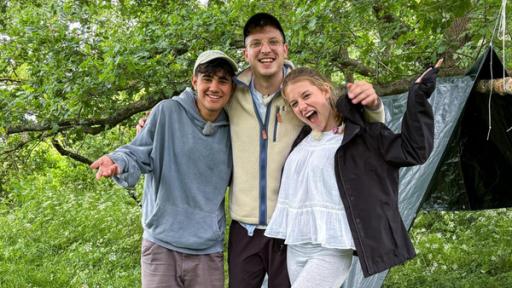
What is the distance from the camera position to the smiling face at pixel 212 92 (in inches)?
95.3

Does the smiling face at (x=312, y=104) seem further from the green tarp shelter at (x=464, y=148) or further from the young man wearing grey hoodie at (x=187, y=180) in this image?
the green tarp shelter at (x=464, y=148)

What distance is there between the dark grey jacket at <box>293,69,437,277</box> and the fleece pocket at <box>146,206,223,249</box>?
65 cm

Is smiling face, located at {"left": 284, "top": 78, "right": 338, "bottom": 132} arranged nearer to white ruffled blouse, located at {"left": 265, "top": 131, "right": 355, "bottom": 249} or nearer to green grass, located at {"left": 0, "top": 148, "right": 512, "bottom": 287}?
white ruffled blouse, located at {"left": 265, "top": 131, "right": 355, "bottom": 249}

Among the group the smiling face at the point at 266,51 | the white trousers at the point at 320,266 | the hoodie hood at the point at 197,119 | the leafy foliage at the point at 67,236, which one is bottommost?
the leafy foliage at the point at 67,236

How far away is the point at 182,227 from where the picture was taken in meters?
2.38

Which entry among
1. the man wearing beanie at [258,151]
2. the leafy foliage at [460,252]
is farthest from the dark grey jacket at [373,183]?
the leafy foliage at [460,252]

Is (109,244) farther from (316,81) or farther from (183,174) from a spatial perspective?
(316,81)

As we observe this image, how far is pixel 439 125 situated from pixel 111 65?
80.3 inches

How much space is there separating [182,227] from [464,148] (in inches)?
78.9

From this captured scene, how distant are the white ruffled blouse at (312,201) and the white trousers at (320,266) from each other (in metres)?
0.05

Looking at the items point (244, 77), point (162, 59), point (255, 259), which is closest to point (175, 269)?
point (255, 259)

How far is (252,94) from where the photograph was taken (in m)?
2.47

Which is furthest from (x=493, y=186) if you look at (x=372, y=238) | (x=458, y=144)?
(x=372, y=238)

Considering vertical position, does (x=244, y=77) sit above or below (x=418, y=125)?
above
